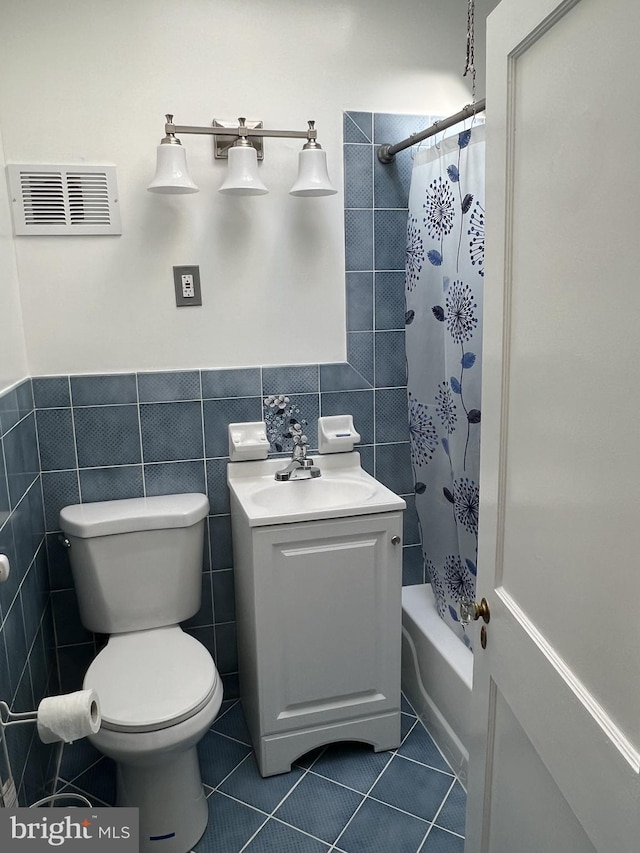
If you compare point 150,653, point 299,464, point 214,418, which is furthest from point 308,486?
point 150,653

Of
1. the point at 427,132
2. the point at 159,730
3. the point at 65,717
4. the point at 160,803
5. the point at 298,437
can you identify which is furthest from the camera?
the point at 298,437

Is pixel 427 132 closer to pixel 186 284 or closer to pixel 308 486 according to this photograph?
pixel 186 284

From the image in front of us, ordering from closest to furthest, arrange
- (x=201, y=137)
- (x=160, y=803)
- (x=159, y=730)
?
1. (x=159, y=730)
2. (x=160, y=803)
3. (x=201, y=137)

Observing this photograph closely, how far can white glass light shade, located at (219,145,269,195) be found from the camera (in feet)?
6.68

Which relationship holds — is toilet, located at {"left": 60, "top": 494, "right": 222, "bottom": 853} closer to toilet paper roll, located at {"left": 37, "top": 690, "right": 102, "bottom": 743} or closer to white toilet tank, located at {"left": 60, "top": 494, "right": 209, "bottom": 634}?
white toilet tank, located at {"left": 60, "top": 494, "right": 209, "bottom": 634}

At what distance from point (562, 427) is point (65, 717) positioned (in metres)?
1.07

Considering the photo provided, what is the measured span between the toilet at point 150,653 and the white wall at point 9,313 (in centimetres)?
51

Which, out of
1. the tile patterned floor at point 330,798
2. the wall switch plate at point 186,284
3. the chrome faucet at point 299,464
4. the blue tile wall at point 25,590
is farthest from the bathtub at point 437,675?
the wall switch plate at point 186,284

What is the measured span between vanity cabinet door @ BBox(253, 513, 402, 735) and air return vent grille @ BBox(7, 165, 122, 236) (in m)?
1.15

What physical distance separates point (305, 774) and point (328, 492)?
0.91 metres

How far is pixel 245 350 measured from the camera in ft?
7.54

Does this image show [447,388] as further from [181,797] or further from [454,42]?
[181,797]

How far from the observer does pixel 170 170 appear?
1980mm

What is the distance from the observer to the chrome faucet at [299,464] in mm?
2260
